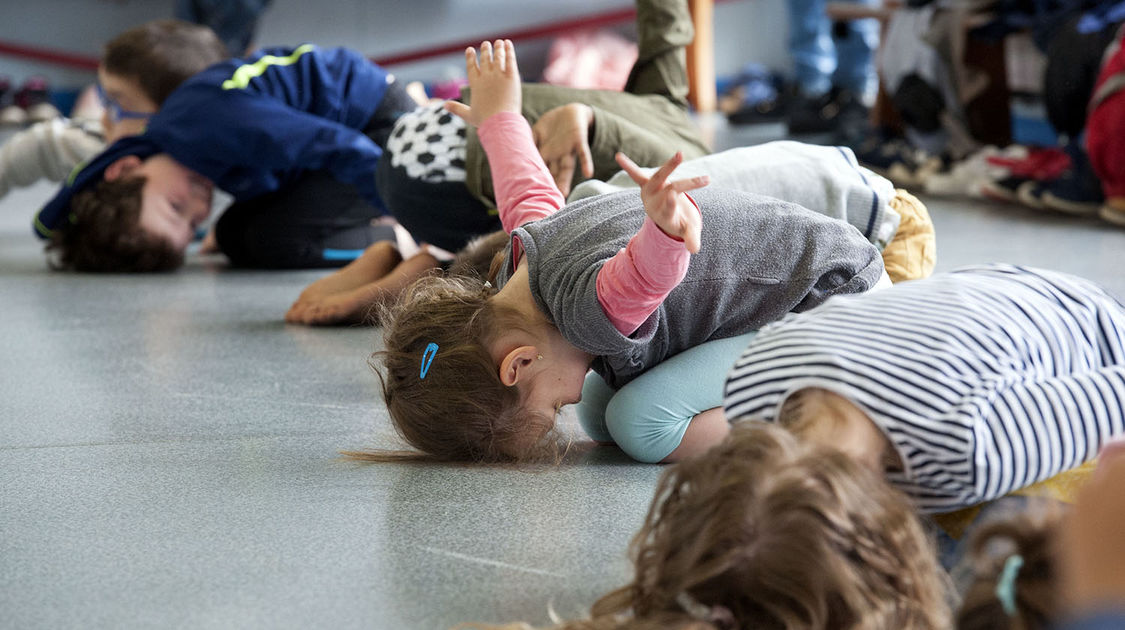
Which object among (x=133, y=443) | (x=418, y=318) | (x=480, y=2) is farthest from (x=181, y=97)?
(x=480, y=2)

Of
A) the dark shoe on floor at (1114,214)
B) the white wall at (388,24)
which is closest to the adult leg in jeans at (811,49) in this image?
the white wall at (388,24)

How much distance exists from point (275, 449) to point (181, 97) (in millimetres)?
1135

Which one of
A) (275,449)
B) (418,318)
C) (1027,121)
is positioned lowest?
(1027,121)

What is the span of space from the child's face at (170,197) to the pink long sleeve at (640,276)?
4.27 ft

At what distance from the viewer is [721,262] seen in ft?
3.21

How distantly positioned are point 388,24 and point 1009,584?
4.86 metres

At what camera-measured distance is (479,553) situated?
2.56 feet

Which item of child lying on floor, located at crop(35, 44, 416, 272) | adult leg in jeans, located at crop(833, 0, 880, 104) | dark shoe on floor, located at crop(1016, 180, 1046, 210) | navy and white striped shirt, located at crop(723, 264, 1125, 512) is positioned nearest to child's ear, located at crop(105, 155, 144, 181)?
child lying on floor, located at crop(35, 44, 416, 272)

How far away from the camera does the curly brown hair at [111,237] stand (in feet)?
6.40

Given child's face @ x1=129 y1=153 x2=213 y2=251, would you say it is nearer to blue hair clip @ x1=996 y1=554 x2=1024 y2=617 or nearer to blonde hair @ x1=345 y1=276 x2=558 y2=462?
blonde hair @ x1=345 y1=276 x2=558 y2=462

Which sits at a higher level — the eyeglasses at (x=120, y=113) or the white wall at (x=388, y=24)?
the eyeglasses at (x=120, y=113)

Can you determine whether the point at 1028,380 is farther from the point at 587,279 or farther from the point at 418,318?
the point at 418,318

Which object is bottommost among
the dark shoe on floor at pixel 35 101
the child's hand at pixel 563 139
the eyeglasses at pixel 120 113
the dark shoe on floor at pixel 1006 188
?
the dark shoe on floor at pixel 35 101

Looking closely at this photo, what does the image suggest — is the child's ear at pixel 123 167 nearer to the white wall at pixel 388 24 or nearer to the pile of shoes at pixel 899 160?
the pile of shoes at pixel 899 160
